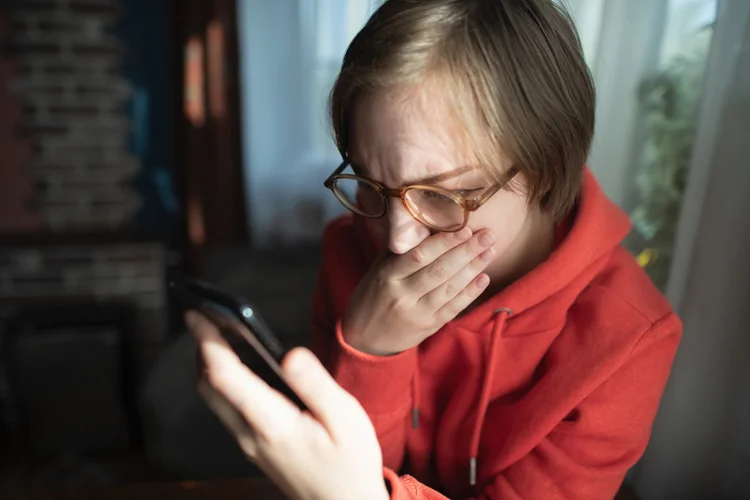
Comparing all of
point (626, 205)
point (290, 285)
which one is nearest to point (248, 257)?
point (290, 285)

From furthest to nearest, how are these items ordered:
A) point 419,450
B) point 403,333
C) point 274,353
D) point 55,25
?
point 55,25, point 419,450, point 403,333, point 274,353

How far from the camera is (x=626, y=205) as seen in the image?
106 centimetres

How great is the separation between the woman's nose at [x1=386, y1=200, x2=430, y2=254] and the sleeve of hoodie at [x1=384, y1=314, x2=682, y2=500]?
0.89 feet

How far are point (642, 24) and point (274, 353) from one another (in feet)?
2.55

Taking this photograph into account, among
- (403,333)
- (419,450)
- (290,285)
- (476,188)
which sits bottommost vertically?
(290,285)

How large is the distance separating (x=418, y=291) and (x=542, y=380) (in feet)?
0.66

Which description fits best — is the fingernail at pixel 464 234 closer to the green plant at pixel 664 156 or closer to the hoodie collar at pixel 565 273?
the hoodie collar at pixel 565 273

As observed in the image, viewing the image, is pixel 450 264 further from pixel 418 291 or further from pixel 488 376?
pixel 488 376

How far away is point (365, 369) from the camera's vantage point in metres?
0.74

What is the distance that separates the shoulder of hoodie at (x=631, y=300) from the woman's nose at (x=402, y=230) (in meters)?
0.23

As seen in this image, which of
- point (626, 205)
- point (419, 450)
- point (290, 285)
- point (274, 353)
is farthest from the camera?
point (290, 285)

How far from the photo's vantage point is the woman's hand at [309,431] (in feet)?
1.91

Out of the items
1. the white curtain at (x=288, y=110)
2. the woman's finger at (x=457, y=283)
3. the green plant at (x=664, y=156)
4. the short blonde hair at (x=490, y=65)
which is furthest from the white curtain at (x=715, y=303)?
the white curtain at (x=288, y=110)

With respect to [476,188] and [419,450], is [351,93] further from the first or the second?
[419,450]
